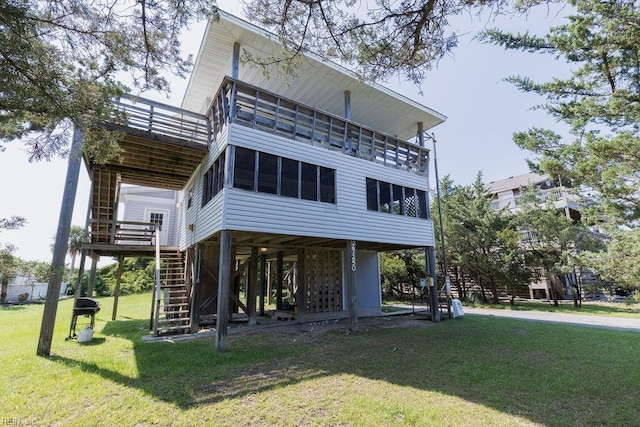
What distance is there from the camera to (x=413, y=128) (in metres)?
13.7

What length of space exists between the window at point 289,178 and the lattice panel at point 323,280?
3.64 meters

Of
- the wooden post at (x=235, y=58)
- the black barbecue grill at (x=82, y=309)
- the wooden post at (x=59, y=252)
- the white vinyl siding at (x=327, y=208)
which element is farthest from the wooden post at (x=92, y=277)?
the wooden post at (x=235, y=58)

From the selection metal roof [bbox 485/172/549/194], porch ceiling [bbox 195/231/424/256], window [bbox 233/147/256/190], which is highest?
metal roof [bbox 485/172/549/194]

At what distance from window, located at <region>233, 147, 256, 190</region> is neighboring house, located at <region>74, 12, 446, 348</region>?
0.04 metres

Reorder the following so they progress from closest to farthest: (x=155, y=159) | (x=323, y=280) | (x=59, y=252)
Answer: (x=59, y=252) < (x=155, y=159) < (x=323, y=280)

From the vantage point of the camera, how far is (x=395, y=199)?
37.9ft

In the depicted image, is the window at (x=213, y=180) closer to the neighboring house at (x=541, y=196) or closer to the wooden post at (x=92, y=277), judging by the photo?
the wooden post at (x=92, y=277)

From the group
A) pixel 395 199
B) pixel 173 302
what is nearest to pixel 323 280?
pixel 395 199

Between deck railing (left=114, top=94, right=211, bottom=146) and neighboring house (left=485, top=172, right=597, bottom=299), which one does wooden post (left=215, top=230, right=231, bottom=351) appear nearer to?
deck railing (left=114, top=94, right=211, bottom=146)

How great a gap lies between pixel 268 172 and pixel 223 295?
3890 millimetres

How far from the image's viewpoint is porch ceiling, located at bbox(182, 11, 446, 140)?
8.45 metres

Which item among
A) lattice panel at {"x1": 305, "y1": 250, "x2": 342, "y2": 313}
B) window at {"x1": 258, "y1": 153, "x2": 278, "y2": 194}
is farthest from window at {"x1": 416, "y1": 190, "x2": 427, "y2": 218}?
window at {"x1": 258, "y1": 153, "x2": 278, "y2": 194}

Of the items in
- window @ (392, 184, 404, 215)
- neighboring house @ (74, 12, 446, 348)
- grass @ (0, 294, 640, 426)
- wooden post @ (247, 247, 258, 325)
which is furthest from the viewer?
window @ (392, 184, 404, 215)

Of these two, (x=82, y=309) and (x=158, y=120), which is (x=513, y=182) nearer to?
(x=158, y=120)
